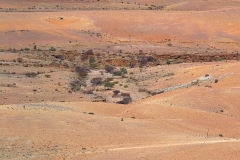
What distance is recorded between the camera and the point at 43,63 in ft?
135

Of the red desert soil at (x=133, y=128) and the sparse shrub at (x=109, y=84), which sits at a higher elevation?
the red desert soil at (x=133, y=128)

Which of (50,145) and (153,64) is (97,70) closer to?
(153,64)

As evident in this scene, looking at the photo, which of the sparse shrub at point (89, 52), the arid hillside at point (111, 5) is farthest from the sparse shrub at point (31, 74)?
the arid hillside at point (111, 5)

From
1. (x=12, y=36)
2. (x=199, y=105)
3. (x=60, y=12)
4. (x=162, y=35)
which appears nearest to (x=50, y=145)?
(x=199, y=105)

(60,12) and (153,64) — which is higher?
(60,12)

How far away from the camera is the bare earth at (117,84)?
1427 centimetres

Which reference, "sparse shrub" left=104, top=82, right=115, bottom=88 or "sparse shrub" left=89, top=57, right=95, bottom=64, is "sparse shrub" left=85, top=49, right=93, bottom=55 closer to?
"sparse shrub" left=89, top=57, right=95, bottom=64

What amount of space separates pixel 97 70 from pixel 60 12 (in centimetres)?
3077

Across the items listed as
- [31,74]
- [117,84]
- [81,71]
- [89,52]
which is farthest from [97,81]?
[89,52]

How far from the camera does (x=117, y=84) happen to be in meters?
33.7

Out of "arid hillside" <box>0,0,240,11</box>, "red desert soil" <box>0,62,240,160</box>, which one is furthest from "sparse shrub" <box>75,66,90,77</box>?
"arid hillside" <box>0,0,240,11</box>

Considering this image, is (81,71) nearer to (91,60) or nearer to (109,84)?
(109,84)

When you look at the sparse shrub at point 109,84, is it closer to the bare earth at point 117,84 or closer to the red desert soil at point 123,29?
the bare earth at point 117,84

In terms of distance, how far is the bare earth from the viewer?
562 inches
